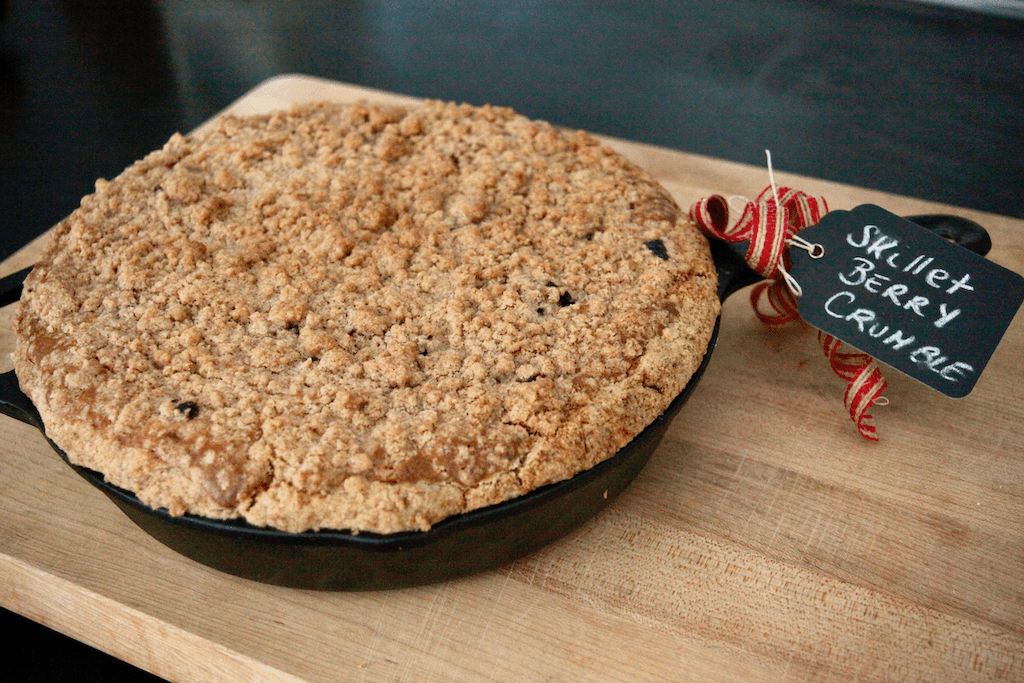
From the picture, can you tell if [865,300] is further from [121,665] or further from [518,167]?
[121,665]

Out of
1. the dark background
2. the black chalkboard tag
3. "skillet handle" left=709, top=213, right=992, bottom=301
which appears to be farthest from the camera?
the dark background

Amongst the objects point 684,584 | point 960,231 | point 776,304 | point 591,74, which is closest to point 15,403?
point 684,584

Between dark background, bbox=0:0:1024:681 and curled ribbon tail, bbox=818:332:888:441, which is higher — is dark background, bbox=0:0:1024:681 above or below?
below

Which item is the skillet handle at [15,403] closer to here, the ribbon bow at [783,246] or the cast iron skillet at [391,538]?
the cast iron skillet at [391,538]

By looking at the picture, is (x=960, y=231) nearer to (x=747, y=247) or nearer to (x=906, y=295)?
(x=906, y=295)

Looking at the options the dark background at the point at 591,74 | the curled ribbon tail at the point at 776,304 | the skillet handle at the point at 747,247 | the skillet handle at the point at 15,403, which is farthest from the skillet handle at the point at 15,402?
the dark background at the point at 591,74

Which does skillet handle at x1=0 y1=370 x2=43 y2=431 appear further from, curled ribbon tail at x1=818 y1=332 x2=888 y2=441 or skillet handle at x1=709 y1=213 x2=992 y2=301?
curled ribbon tail at x1=818 y1=332 x2=888 y2=441

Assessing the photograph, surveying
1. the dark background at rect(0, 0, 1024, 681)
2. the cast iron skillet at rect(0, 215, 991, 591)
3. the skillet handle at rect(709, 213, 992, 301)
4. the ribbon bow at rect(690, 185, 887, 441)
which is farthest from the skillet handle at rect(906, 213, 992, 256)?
the dark background at rect(0, 0, 1024, 681)
